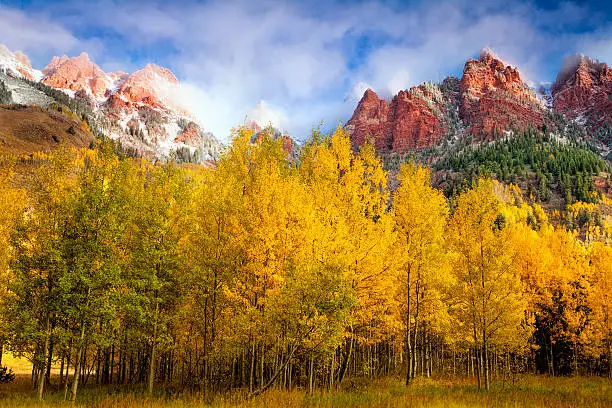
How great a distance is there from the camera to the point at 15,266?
14477 millimetres

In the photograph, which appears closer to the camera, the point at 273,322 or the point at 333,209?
the point at 273,322

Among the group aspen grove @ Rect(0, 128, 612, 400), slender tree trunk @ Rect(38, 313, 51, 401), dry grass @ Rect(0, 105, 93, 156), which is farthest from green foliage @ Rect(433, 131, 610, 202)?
dry grass @ Rect(0, 105, 93, 156)

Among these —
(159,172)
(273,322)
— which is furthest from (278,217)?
(159,172)

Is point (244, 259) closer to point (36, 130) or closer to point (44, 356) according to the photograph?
point (44, 356)

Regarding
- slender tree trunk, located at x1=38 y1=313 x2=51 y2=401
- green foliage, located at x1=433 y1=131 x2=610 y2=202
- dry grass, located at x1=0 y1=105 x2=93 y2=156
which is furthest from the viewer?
green foliage, located at x1=433 y1=131 x2=610 y2=202

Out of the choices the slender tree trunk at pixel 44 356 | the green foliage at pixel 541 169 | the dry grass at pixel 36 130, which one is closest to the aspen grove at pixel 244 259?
the slender tree trunk at pixel 44 356

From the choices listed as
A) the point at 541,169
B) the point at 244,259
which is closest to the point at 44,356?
the point at 244,259

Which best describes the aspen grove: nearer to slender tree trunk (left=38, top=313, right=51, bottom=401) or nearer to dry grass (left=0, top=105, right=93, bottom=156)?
slender tree trunk (left=38, top=313, right=51, bottom=401)

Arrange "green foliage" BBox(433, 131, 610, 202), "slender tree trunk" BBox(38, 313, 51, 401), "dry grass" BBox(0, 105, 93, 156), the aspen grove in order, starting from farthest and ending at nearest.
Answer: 1. "green foliage" BBox(433, 131, 610, 202)
2. "dry grass" BBox(0, 105, 93, 156)
3. the aspen grove
4. "slender tree trunk" BBox(38, 313, 51, 401)

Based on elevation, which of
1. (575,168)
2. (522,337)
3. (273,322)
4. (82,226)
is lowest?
(522,337)

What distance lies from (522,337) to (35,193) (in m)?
28.3

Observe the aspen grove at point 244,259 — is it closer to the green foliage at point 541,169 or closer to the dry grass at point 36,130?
the green foliage at point 541,169

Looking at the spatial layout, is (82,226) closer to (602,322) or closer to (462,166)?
(602,322)

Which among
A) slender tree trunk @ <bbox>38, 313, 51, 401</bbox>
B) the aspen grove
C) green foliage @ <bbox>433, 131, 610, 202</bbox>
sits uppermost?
green foliage @ <bbox>433, 131, 610, 202</bbox>
